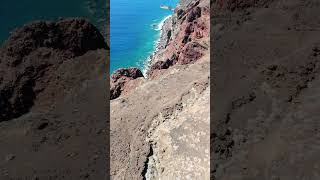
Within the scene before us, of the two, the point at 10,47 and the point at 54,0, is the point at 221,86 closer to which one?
the point at 10,47

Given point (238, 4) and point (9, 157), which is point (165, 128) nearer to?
point (9, 157)

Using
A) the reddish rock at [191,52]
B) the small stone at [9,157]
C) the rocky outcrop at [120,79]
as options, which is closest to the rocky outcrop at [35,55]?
the rocky outcrop at [120,79]

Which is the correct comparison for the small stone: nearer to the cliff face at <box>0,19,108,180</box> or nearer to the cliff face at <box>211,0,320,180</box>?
the cliff face at <box>0,19,108,180</box>

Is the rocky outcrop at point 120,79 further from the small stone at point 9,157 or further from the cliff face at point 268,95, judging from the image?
the small stone at point 9,157

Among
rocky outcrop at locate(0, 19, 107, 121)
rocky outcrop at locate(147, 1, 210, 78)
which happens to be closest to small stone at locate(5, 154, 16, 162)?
rocky outcrop at locate(0, 19, 107, 121)

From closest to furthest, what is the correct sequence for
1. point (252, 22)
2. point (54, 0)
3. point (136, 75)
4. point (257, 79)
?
point (257, 79), point (252, 22), point (136, 75), point (54, 0)

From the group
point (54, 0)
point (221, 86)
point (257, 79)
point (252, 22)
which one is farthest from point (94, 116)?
point (54, 0)

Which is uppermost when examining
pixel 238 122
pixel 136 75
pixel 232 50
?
pixel 232 50
